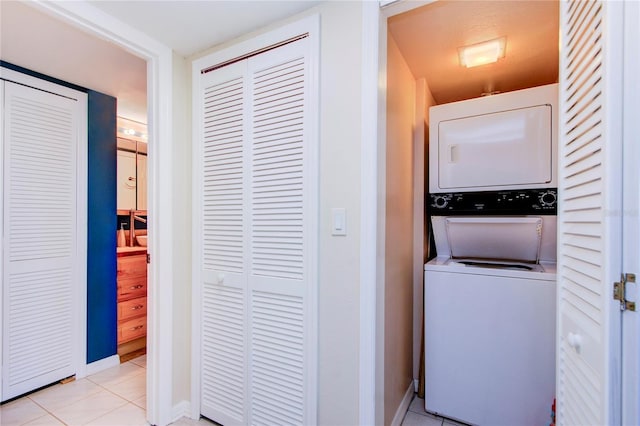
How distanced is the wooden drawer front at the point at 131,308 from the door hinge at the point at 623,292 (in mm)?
3314

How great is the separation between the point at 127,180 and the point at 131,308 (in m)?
1.43

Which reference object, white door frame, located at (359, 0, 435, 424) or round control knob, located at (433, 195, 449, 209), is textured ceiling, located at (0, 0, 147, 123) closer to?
white door frame, located at (359, 0, 435, 424)

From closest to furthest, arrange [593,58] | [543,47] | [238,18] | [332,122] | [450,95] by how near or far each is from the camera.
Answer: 1. [593,58]
2. [332,122]
3. [238,18]
4. [543,47]
5. [450,95]

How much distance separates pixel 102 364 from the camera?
2559 millimetres

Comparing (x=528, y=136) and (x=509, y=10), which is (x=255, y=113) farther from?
(x=528, y=136)

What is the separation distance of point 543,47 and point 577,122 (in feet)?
4.18

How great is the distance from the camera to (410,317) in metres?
2.22

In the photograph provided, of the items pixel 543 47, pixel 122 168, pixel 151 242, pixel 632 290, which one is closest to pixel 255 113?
pixel 151 242

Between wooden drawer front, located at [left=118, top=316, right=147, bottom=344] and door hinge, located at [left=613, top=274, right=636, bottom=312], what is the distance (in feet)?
10.9

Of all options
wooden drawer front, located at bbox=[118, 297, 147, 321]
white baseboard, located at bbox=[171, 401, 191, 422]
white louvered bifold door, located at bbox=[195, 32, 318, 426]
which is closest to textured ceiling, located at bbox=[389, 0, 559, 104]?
white louvered bifold door, located at bbox=[195, 32, 318, 426]

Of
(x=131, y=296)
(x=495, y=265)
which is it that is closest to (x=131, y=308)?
(x=131, y=296)

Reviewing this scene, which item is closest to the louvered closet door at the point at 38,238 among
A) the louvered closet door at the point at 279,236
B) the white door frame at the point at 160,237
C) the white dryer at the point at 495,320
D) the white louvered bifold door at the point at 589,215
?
the white door frame at the point at 160,237

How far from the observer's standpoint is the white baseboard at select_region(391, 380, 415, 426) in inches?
72.2

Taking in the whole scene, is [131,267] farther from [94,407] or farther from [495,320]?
[495,320]
